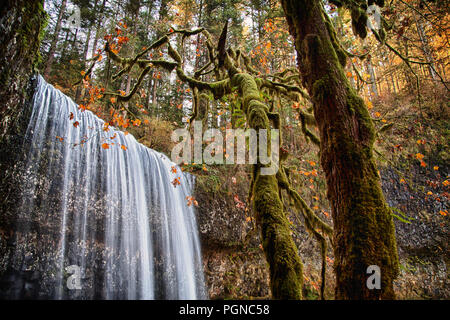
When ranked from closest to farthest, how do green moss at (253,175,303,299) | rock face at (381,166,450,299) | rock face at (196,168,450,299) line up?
green moss at (253,175,303,299) < rock face at (196,168,450,299) < rock face at (381,166,450,299)

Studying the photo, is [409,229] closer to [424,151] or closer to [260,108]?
[424,151]

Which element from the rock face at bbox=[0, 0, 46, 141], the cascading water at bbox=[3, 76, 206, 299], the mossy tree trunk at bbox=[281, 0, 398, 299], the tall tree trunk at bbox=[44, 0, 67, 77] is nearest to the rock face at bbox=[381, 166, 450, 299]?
the cascading water at bbox=[3, 76, 206, 299]

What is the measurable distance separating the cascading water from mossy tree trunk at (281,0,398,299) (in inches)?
206

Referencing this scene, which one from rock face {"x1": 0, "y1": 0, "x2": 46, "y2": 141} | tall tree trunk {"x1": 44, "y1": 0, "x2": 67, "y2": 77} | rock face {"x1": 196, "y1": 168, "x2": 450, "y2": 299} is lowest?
rock face {"x1": 196, "y1": 168, "x2": 450, "y2": 299}

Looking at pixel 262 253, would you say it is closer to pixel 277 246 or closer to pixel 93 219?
pixel 93 219

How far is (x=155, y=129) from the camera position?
11.3 meters

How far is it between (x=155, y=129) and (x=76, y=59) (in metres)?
6.06

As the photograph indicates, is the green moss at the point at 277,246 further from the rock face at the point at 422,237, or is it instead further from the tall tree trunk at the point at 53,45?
the tall tree trunk at the point at 53,45

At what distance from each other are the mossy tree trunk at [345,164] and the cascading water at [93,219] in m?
5.22

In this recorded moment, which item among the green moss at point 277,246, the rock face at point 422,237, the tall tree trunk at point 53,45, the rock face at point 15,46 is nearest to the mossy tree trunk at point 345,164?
the green moss at point 277,246

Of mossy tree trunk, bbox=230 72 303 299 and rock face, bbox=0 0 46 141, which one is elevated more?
rock face, bbox=0 0 46 141

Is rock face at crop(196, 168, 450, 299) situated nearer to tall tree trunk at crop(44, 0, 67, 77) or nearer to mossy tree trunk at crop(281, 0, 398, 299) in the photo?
mossy tree trunk at crop(281, 0, 398, 299)

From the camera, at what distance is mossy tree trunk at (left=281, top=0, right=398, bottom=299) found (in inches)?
71.8
